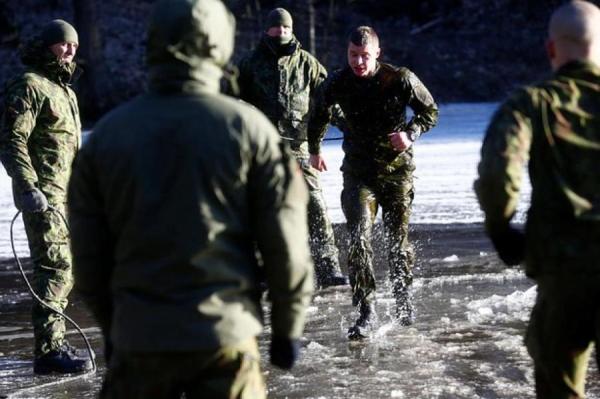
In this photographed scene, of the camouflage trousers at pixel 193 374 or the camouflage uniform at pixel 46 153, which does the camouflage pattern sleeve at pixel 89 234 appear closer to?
the camouflage trousers at pixel 193 374

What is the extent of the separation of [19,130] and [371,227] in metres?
2.46

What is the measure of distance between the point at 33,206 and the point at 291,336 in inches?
147

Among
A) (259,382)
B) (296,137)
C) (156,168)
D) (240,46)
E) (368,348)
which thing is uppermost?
(156,168)

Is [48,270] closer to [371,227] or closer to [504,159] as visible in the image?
[371,227]

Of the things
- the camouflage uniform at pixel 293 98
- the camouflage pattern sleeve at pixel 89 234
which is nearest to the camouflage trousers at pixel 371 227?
the camouflage uniform at pixel 293 98

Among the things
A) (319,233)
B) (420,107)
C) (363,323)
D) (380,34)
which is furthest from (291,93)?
(380,34)

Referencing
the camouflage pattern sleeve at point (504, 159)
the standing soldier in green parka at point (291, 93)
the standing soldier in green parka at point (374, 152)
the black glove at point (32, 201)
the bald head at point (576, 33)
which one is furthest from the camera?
the standing soldier in green parka at point (291, 93)

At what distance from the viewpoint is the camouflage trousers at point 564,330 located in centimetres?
438

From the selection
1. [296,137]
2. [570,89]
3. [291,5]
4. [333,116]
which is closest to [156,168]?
[570,89]

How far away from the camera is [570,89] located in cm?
447

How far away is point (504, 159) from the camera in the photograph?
437cm

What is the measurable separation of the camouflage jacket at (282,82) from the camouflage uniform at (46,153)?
2.82 m

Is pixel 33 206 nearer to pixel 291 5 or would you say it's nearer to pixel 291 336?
pixel 291 336

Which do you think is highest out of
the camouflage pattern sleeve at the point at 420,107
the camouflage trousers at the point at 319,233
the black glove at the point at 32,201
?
the camouflage pattern sleeve at the point at 420,107
